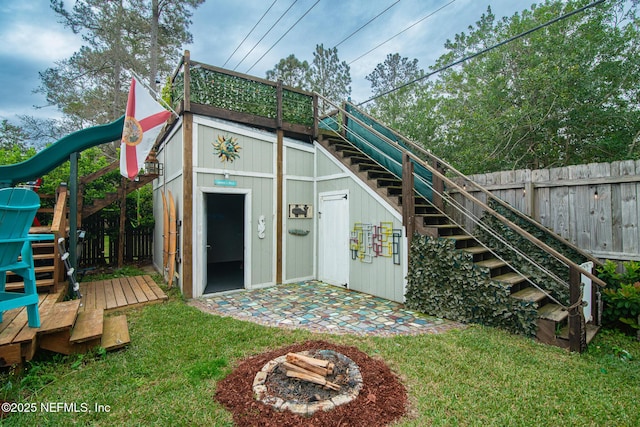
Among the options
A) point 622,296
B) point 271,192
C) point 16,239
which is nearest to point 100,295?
point 16,239

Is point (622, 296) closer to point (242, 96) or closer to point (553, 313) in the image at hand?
point (553, 313)

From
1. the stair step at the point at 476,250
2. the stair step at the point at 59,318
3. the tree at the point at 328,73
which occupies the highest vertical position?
the tree at the point at 328,73

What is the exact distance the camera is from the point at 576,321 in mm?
3025

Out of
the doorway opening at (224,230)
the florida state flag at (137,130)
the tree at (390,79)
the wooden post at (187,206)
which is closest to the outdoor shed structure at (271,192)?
the wooden post at (187,206)

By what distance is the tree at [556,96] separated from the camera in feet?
23.1

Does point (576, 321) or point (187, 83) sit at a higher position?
point (187, 83)

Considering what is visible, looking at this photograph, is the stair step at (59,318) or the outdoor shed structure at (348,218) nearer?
the stair step at (59,318)

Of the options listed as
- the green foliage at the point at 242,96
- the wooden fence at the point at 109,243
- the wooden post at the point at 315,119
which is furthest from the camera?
the wooden fence at the point at 109,243

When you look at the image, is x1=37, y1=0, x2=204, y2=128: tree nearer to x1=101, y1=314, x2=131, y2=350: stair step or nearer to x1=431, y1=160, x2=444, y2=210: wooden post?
x1=101, y1=314, x2=131, y2=350: stair step

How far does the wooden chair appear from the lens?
2338mm

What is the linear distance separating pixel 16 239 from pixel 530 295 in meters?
5.55

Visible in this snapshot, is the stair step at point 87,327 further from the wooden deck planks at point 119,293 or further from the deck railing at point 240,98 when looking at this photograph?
the deck railing at point 240,98

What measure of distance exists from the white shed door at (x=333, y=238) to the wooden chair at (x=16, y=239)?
452cm

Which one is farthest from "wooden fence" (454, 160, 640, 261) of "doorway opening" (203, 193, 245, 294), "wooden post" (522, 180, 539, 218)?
"doorway opening" (203, 193, 245, 294)
